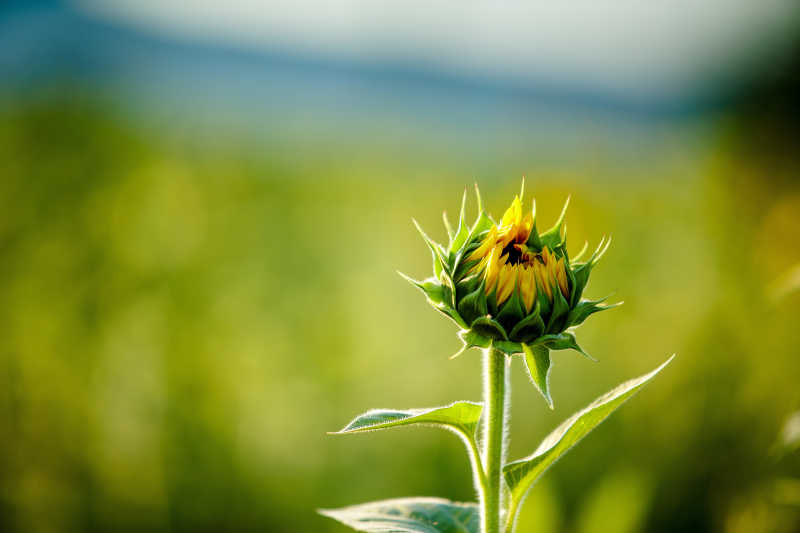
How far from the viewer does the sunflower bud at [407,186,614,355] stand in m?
0.87

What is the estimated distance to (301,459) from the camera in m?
2.39

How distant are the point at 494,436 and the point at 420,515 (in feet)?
0.56

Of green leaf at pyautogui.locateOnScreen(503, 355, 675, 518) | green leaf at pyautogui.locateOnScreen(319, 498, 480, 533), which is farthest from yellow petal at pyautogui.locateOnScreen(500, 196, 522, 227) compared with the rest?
green leaf at pyautogui.locateOnScreen(319, 498, 480, 533)

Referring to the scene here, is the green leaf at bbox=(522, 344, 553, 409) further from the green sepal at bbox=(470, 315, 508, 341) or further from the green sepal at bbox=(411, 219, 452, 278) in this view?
the green sepal at bbox=(411, 219, 452, 278)

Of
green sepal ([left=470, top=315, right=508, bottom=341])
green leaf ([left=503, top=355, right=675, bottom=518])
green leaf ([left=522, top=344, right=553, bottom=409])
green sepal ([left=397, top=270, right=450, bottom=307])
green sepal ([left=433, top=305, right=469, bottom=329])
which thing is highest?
green sepal ([left=397, top=270, right=450, bottom=307])

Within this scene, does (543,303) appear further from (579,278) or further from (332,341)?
(332,341)

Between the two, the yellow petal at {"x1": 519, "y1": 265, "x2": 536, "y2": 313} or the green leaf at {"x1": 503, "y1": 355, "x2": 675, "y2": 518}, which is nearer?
the green leaf at {"x1": 503, "y1": 355, "x2": 675, "y2": 518}

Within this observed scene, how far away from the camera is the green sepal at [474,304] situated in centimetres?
88

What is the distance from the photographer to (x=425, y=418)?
0.77m

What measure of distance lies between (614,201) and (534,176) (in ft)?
1.54

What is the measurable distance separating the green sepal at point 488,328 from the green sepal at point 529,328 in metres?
0.02

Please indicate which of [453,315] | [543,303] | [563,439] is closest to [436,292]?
[453,315]

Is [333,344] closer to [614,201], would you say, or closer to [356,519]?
[614,201]

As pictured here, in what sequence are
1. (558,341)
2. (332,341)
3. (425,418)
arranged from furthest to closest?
1. (332,341)
2. (558,341)
3. (425,418)
